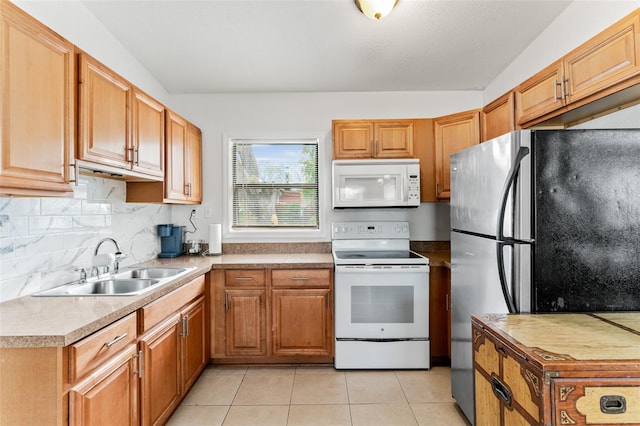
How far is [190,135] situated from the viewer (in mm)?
3023

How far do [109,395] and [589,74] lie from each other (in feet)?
8.80

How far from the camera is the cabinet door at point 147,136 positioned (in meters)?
2.12

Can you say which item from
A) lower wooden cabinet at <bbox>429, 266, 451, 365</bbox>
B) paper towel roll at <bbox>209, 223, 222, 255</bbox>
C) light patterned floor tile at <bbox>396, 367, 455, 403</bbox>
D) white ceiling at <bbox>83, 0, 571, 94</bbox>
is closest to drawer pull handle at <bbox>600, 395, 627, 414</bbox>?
light patterned floor tile at <bbox>396, 367, 455, 403</bbox>

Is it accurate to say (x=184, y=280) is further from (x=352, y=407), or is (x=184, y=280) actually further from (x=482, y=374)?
(x=482, y=374)

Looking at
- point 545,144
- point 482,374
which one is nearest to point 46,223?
point 482,374

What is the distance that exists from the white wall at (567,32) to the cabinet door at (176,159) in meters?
2.73

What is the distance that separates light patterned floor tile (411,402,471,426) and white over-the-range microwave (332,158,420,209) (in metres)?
1.52

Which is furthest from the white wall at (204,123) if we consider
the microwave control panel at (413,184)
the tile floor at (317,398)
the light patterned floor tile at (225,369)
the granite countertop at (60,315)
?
the tile floor at (317,398)

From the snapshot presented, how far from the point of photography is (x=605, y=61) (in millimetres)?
1560

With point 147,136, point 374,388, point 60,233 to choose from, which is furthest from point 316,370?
point 147,136

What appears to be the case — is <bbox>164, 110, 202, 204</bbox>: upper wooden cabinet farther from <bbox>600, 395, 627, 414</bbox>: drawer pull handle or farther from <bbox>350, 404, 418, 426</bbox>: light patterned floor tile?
<bbox>600, 395, 627, 414</bbox>: drawer pull handle

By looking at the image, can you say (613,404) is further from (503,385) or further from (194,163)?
(194,163)

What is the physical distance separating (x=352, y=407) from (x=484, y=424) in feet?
3.28

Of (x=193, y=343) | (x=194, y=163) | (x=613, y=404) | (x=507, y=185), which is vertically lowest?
(x=193, y=343)
